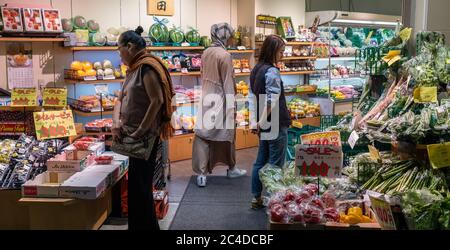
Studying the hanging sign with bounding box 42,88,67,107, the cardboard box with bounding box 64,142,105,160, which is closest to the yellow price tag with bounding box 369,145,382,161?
the cardboard box with bounding box 64,142,105,160

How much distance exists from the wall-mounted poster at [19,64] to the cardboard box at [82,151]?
181 cm

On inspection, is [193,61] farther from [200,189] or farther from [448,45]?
[448,45]

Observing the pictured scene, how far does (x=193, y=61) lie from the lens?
7.14 meters

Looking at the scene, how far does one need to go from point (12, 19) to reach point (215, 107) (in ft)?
7.96

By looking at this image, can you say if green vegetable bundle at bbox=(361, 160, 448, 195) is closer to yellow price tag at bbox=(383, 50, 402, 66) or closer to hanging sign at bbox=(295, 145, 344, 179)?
hanging sign at bbox=(295, 145, 344, 179)

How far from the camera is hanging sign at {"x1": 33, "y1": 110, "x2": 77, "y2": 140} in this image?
4465mm

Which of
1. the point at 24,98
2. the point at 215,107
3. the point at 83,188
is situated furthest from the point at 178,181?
the point at 83,188

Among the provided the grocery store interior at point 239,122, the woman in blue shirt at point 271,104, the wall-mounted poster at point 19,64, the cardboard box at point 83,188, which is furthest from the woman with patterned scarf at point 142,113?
the wall-mounted poster at point 19,64

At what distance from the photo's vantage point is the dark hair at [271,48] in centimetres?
455

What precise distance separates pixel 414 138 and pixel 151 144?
6.31 ft

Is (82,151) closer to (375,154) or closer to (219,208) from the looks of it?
(219,208)

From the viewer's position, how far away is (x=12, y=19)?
18.2 ft

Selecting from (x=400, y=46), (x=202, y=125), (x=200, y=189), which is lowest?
(x=200, y=189)
